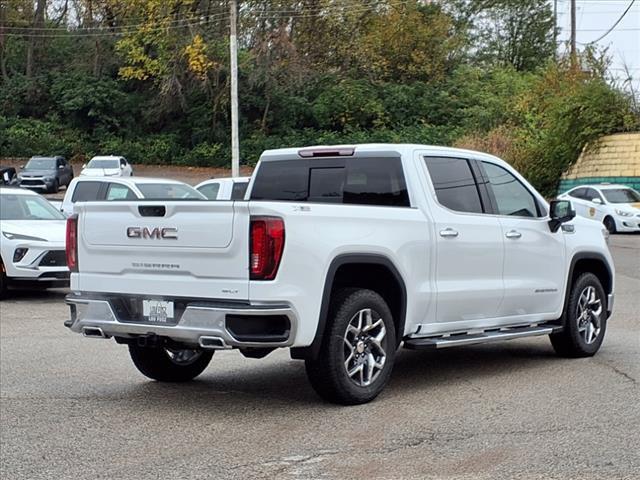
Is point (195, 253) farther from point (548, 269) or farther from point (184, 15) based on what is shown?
point (184, 15)

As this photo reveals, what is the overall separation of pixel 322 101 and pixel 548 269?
47.3 meters

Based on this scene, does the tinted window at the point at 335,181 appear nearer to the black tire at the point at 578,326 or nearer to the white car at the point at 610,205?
the black tire at the point at 578,326

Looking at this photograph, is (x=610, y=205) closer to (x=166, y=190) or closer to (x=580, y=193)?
(x=580, y=193)

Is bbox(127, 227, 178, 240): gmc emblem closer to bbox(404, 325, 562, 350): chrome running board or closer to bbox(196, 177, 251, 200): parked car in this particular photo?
bbox(404, 325, 562, 350): chrome running board

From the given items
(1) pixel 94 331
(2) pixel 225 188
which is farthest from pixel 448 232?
(2) pixel 225 188

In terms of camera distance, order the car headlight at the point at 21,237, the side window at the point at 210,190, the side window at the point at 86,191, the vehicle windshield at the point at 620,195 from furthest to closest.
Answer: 1. the vehicle windshield at the point at 620,195
2. the side window at the point at 210,190
3. the side window at the point at 86,191
4. the car headlight at the point at 21,237

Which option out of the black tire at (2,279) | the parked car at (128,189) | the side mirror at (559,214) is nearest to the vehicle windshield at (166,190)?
the parked car at (128,189)

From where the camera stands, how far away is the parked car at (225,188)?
19.2m

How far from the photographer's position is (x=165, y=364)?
8781 millimetres

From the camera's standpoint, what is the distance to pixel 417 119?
56.8 metres

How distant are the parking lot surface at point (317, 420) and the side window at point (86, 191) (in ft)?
27.4

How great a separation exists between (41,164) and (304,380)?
3979 centimetres

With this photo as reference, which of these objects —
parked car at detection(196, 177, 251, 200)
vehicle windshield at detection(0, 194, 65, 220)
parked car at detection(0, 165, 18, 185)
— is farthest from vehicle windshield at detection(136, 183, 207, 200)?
parked car at detection(0, 165, 18, 185)

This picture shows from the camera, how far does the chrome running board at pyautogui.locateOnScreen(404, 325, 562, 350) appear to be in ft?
27.0
